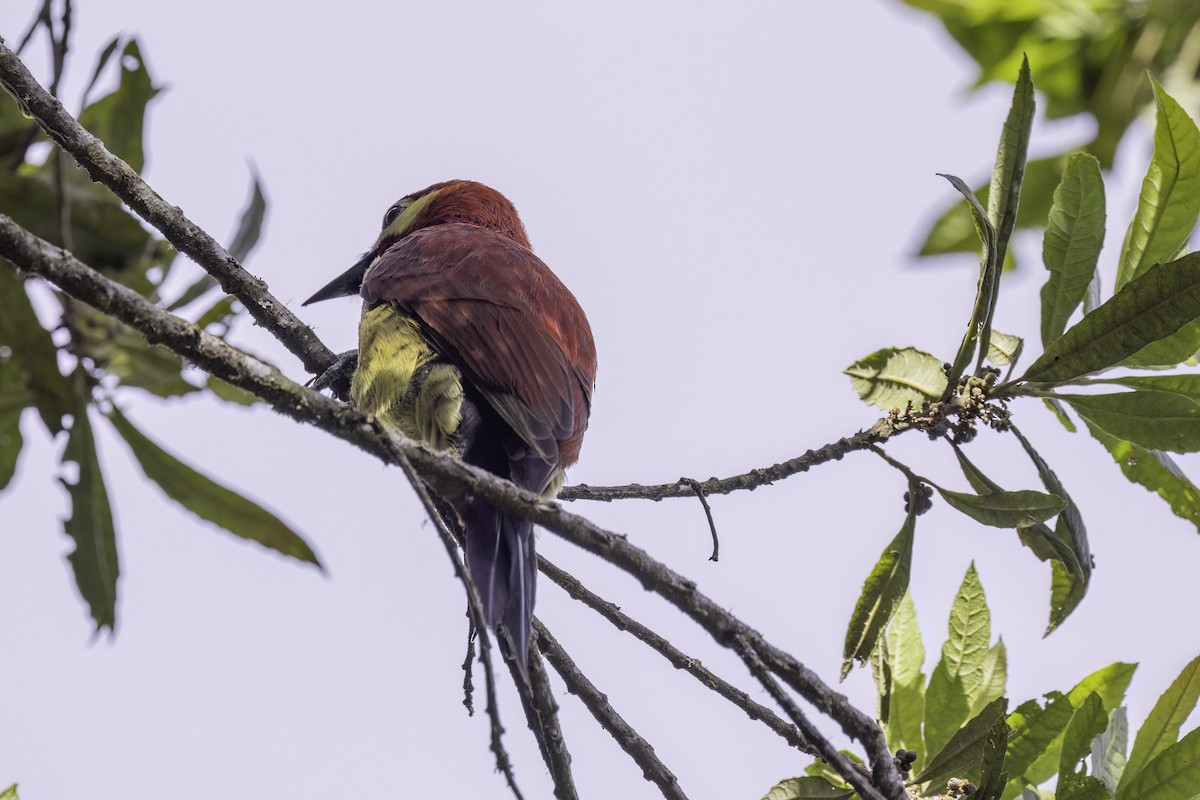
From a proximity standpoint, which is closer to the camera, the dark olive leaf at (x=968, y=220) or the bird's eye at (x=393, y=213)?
the bird's eye at (x=393, y=213)

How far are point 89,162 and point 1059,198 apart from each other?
2.10 meters

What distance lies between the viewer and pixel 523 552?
234 centimetres

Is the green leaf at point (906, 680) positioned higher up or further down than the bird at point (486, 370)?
further down

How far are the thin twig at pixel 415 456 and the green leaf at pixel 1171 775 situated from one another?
75 cm

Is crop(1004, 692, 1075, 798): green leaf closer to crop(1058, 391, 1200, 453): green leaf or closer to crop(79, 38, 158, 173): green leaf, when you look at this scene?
crop(1058, 391, 1200, 453): green leaf

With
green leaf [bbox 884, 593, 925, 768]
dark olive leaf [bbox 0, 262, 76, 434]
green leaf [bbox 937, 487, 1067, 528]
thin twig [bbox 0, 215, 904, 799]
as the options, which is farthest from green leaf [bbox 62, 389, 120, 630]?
green leaf [bbox 937, 487, 1067, 528]

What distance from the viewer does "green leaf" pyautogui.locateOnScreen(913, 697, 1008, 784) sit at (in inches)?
87.4

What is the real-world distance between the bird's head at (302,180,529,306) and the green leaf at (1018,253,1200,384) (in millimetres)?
2089

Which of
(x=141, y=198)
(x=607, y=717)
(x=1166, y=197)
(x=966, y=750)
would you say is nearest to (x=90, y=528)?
(x=141, y=198)

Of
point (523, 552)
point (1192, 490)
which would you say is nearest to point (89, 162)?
point (523, 552)

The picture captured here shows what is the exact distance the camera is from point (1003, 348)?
2.63 metres

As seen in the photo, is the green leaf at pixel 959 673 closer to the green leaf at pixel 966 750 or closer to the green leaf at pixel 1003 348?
the green leaf at pixel 966 750

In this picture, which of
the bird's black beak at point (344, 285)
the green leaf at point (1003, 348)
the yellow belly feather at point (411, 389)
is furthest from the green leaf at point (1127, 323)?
the bird's black beak at point (344, 285)

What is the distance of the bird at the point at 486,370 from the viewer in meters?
2.36
